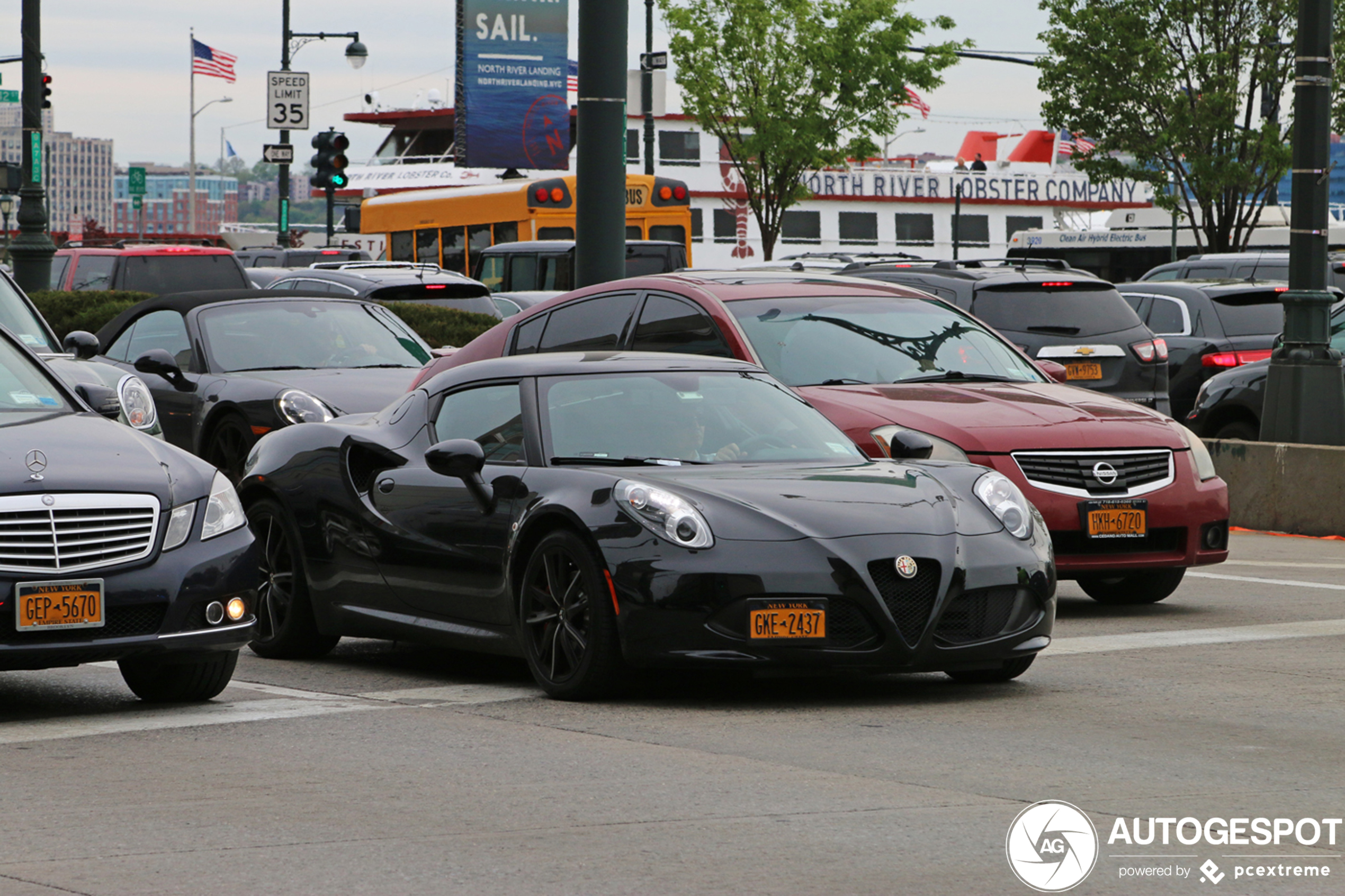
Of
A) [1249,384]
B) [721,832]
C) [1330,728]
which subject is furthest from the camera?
[1249,384]

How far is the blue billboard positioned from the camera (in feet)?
192

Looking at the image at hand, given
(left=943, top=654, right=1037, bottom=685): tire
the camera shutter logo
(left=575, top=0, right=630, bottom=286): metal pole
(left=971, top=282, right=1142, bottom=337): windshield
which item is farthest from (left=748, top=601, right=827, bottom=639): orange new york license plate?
(left=971, top=282, right=1142, bottom=337): windshield

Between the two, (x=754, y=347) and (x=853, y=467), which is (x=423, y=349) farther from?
(x=853, y=467)

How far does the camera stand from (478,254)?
119ft

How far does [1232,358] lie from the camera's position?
68.7 ft

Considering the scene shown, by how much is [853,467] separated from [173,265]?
15.5 metres

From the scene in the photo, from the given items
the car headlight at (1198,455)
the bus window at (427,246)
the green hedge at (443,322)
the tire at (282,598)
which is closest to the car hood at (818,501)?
the tire at (282,598)

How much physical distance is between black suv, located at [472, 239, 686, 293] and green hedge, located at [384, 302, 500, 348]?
34.3 ft

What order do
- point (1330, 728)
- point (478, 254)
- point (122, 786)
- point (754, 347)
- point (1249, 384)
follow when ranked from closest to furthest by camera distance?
point (122, 786), point (1330, 728), point (754, 347), point (1249, 384), point (478, 254)

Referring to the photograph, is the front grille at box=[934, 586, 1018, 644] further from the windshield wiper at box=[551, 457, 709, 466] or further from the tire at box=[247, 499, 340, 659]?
the tire at box=[247, 499, 340, 659]

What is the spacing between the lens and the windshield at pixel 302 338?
14.6 meters

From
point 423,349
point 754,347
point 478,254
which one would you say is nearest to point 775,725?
point 754,347

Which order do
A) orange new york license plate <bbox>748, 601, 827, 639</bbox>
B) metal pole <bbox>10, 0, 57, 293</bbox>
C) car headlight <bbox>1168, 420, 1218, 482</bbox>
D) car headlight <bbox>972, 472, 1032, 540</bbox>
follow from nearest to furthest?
orange new york license plate <bbox>748, 601, 827, 639</bbox>, car headlight <bbox>972, 472, 1032, 540</bbox>, car headlight <bbox>1168, 420, 1218, 482</bbox>, metal pole <bbox>10, 0, 57, 293</bbox>

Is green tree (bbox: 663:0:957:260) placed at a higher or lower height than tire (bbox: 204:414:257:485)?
higher
